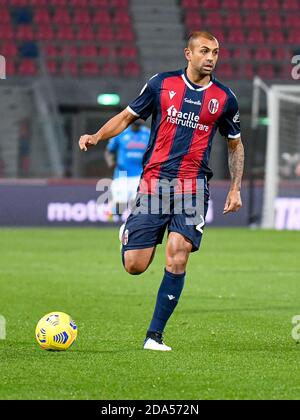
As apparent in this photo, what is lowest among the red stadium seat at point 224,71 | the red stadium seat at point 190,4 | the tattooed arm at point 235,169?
the tattooed arm at point 235,169

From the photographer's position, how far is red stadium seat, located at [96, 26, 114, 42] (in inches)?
1059

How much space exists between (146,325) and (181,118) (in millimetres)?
2014

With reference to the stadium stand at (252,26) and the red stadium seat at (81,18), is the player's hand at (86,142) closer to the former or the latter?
the stadium stand at (252,26)

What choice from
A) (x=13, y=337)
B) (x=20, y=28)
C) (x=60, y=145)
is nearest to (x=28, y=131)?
(x=60, y=145)

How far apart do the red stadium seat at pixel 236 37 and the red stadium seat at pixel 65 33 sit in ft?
13.2

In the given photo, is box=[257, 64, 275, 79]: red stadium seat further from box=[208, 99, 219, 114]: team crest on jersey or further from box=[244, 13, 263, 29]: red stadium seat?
box=[208, 99, 219, 114]: team crest on jersey

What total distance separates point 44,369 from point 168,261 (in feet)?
4.54

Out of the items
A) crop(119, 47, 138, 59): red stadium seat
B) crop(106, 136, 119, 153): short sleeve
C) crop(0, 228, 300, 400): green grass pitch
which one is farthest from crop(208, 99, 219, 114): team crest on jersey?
crop(119, 47, 138, 59): red stadium seat

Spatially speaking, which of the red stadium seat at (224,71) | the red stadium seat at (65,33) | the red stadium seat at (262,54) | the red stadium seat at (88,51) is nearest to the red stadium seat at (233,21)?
the red stadium seat at (262,54)

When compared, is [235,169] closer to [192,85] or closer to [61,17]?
[192,85]

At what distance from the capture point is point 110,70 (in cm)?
2606

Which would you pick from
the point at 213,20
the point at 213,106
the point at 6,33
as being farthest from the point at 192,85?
the point at 213,20

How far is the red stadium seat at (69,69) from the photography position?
25594 millimetres

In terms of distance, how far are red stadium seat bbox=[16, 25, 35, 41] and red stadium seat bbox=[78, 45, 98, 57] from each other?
1.23 metres
